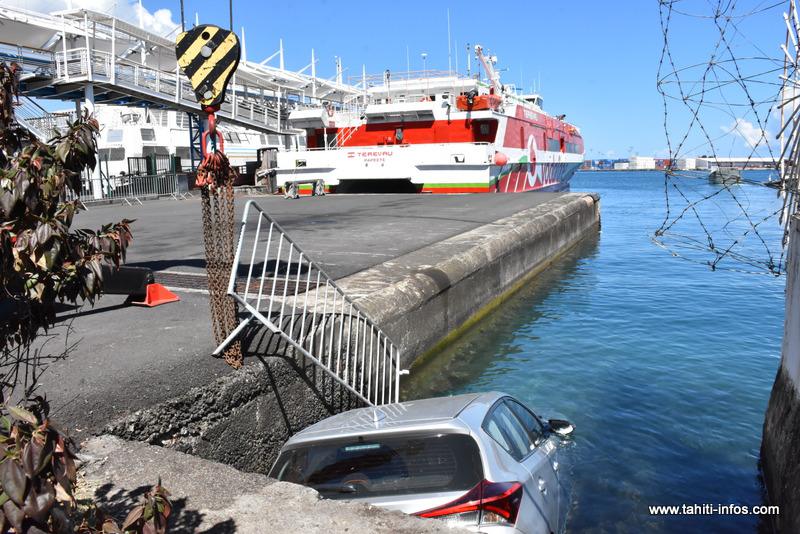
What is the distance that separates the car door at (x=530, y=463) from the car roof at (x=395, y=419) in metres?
0.20

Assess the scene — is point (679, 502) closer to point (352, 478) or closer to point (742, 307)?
point (352, 478)

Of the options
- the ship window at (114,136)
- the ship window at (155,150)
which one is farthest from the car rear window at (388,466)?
the ship window at (155,150)

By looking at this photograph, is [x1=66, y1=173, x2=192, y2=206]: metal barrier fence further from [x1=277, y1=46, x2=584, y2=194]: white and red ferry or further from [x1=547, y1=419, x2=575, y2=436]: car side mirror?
[x1=547, y1=419, x2=575, y2=436]: car side mirror

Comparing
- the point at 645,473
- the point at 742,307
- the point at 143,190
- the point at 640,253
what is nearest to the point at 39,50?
the point at 143,190

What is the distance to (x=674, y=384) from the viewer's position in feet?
31.4

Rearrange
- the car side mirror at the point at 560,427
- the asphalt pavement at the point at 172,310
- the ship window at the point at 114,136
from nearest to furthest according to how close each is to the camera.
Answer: the asphalt pavement at the point at 172,310 → the car side mirror at the point at 560,427 → the ship window at the point at 114,136

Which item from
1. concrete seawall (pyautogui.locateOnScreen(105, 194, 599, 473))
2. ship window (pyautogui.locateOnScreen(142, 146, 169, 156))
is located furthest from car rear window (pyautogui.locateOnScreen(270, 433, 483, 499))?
ship window (pyautogui.locateOnScreen(142, 146, 169, 156))

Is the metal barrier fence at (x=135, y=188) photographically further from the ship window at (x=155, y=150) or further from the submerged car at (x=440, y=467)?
the submerged car at (x=440, y=467)

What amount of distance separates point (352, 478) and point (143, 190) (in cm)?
2915

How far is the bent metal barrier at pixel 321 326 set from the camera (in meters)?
6.38

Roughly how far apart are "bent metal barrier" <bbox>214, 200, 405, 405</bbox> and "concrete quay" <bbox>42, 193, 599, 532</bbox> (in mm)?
243

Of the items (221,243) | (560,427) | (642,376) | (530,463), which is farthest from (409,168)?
(530,463)

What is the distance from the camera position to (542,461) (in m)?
4.83

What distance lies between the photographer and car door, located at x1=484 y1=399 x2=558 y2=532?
4215 millimetres
